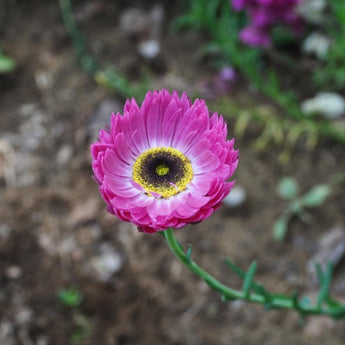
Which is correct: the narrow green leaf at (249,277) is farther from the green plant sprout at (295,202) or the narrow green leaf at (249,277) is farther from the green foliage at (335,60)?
the green foliage at (335,60)

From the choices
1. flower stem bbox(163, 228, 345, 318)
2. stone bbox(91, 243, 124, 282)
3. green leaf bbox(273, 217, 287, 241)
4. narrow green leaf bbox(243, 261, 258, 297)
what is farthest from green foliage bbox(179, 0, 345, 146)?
narrow green leaf bbox(243, 261, 258, 297)

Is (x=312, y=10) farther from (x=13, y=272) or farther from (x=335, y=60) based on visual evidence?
(x=13, y=272)

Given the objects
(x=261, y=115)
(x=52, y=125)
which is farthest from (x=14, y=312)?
(x=261, y=115)

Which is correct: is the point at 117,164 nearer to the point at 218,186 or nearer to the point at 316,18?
the point at 218,186

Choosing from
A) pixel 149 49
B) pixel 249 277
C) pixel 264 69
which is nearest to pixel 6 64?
pixel 149 49

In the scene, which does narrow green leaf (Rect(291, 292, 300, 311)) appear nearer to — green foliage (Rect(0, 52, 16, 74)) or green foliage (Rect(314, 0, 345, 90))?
green foliage (Rect(314, 0, 345, 90))

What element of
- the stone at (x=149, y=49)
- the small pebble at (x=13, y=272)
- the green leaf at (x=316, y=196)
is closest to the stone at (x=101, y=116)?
the stone at (x=149, y=49)
